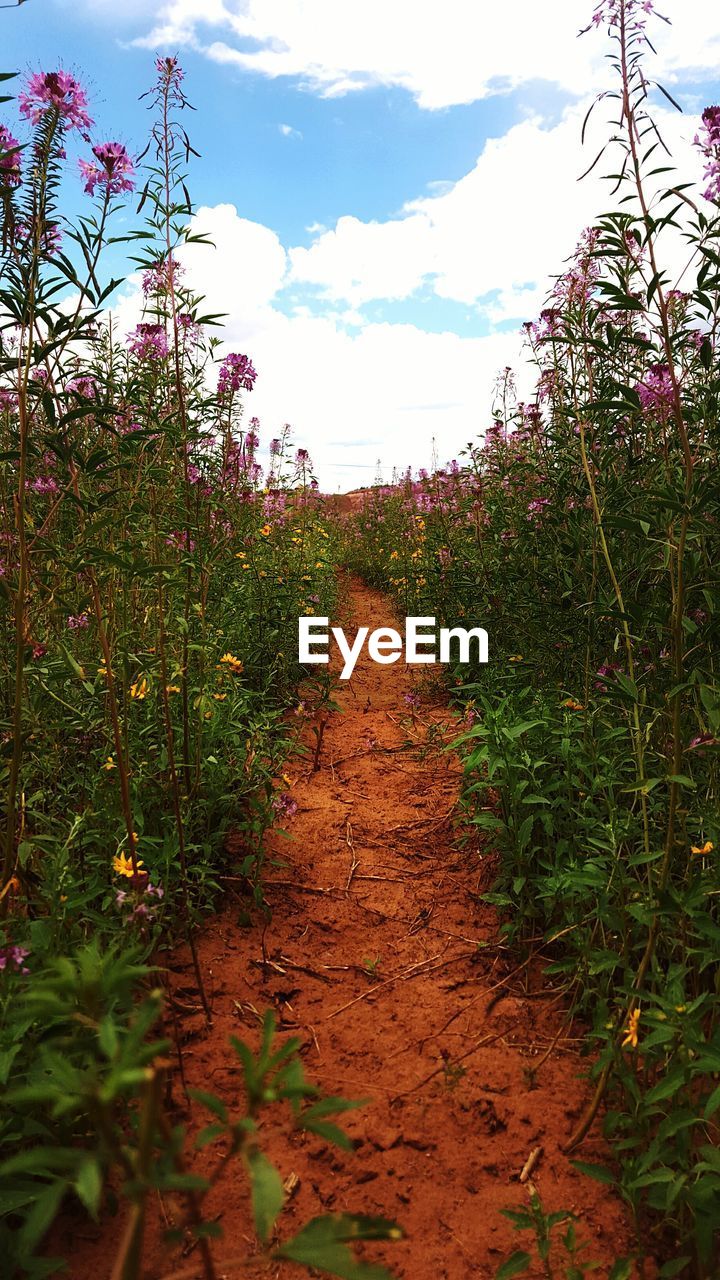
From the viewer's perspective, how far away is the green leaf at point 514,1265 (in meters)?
1.63

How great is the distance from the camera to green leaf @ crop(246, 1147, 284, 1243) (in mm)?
784

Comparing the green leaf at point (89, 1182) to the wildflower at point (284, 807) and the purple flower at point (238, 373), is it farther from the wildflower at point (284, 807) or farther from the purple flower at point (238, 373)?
the purple flower at point (238, 373)

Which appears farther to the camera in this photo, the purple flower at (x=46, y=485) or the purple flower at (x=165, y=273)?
the purple flower at (x=46, y=485)

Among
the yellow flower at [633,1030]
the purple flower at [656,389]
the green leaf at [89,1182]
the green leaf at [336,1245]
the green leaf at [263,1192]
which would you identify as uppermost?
the purple flower at [656,389]

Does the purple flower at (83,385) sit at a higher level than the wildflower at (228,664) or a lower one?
higher

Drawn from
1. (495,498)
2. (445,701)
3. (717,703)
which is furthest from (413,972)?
(495,498)

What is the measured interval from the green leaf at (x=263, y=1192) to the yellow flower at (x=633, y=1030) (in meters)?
1.36

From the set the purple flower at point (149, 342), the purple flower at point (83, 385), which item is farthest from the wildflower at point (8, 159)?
the purple flower at point (149, 342)

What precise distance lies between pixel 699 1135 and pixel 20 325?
9.06 ft

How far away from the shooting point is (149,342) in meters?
3.61

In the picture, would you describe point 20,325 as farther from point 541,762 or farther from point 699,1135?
point 699,1135

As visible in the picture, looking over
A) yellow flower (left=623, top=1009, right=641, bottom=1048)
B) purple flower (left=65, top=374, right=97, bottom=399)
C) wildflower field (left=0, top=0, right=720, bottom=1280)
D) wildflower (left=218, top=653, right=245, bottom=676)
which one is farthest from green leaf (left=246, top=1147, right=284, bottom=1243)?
wildflower (left=218, top=653, right=245, bottom=676)

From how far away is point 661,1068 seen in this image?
6.77 ft

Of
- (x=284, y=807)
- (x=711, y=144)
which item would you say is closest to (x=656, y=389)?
(x=711, y=144)
